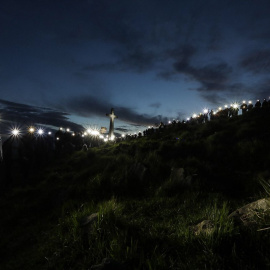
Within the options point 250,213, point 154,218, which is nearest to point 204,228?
point 250,213

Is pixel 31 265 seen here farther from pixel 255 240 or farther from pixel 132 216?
pixel 255 240

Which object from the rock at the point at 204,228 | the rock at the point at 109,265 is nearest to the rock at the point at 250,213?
the rock at the point at 204,228

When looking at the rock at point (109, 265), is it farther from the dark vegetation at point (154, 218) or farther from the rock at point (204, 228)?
the rock at point (204, 228)

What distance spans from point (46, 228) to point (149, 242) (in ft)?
11.8

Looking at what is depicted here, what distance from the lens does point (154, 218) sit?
12.0 feet

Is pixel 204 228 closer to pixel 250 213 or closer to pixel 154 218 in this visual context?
pixel 250 213

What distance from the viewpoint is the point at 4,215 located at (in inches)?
275

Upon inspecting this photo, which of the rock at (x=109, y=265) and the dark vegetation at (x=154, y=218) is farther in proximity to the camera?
the dark vegetation at (x=154, y=218)

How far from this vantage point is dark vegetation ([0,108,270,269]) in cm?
210

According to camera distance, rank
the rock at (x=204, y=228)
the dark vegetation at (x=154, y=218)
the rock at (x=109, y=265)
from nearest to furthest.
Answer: the rock at (x=109, y=265)
the dark vegetation at (x=154, y=218)
the rock at (x=204, y=228)

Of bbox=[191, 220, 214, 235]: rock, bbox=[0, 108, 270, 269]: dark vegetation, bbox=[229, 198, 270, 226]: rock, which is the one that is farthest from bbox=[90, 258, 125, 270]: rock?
bbox=[229, 198, 270, 226]: rock

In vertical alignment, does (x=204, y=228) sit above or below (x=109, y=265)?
above

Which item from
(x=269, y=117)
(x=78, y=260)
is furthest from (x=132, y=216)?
(x=269, y=117)

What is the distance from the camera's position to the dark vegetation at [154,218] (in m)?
2.10
